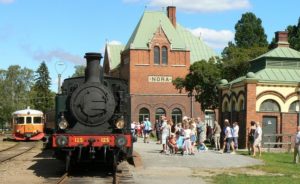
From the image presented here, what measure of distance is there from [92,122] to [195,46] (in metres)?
64.6

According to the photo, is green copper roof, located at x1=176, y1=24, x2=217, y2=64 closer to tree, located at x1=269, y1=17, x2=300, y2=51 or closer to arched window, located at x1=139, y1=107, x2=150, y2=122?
arched window, located at x1=139, y1=107, x2=150, y2=122

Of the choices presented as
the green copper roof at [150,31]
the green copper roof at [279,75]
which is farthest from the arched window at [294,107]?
the green copper roof at [150,31]

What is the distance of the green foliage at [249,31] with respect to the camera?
247ft

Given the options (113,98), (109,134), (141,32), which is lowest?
(109,134)

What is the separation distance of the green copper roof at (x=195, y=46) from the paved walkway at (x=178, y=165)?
5537 cm

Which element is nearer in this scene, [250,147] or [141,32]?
[250,147]

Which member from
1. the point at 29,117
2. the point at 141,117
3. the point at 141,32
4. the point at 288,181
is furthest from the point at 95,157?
the point at 141,32

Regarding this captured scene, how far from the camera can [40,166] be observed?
65.2 feet

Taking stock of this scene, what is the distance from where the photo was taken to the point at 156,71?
69062mm

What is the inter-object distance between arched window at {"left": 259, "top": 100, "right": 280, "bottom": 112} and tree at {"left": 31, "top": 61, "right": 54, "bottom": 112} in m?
72.8

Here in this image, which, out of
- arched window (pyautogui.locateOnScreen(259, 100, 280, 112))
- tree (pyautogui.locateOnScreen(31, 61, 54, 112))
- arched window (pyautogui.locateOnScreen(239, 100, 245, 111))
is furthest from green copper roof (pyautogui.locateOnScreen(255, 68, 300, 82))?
tree (pyautogui.locateOnScreen(31, 61, 54, 112))

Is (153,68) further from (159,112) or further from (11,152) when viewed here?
(11,152)

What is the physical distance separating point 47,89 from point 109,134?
329 ft

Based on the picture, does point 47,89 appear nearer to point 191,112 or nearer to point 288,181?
point 191,112
